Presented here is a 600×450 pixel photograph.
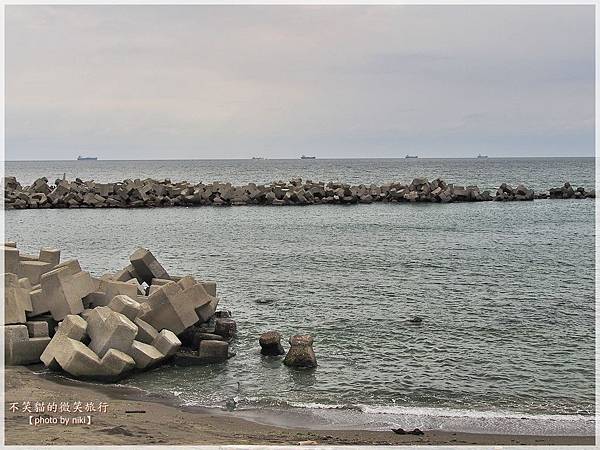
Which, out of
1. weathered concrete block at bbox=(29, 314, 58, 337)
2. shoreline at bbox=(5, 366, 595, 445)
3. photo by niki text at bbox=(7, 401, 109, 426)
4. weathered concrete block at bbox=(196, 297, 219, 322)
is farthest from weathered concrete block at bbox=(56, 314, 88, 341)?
weathered concrete block at bbox=(196, 297, 219, 322)

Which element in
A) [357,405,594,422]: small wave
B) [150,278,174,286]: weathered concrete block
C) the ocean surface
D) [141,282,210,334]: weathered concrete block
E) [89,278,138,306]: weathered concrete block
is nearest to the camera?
[357,405,594,422]: small wave

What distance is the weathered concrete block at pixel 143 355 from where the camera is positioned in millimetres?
11164

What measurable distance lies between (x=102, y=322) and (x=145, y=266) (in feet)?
11.6

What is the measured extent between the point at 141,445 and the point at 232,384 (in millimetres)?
3482

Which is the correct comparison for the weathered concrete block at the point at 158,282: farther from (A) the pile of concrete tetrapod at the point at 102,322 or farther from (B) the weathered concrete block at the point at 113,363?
(B) the weathered concrete block at the point at 113,363

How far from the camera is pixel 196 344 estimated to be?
12.4 meters

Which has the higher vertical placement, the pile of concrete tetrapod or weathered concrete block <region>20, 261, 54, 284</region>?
weathered concrete block <region>20, 261, 54, 284</region>

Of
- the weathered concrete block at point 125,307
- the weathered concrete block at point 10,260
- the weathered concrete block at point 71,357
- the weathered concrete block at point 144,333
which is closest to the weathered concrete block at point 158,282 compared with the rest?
the weathered concrete block at point 125,307

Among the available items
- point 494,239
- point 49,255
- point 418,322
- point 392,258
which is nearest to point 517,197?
point 494,239

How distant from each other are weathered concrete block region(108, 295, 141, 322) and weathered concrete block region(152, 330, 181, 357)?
0.54 meters

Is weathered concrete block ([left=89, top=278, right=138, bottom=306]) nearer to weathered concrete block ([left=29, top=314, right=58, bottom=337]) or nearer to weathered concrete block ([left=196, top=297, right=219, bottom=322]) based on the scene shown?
weathered concrete block ([left=29, top=314, right=58, bottom=337])

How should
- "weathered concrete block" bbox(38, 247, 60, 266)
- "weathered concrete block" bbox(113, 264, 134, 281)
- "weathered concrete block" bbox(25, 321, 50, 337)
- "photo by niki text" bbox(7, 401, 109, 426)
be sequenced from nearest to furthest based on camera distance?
1. "photo by niki text" bbox(7, 401, 109, 426)
2. "weathered concrete block" bbox(25, 321, 50, 337)
3. "weathered concrete block" bbox(38, 247, 60, 266)
4. "weathered concrete block" bbox(113, 264, 134, 281)

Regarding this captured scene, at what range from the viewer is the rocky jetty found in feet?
143

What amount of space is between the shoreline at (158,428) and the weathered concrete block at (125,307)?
1.42 m
